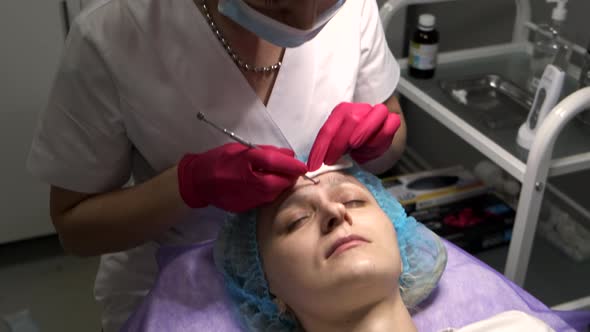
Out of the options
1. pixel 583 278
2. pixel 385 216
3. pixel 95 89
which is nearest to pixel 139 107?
pixel 95 89

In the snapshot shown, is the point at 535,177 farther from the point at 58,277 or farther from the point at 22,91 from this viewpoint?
the point at 58,277

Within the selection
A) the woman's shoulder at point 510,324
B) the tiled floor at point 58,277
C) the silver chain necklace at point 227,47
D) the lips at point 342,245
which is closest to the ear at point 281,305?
the lips at point 342,245

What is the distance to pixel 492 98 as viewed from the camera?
1.69m

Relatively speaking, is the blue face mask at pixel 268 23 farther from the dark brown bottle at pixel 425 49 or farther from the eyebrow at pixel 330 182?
the dark brown bottle at pixel 425 49

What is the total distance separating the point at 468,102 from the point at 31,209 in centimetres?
147

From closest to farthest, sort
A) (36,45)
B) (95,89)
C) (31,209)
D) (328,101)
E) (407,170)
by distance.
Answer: (95,89)
(328,101)
(36,45)
(31,209)
(407,170)

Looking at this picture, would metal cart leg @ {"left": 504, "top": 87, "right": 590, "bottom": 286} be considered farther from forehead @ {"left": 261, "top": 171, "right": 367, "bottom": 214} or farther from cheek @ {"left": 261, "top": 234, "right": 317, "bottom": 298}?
cheek @ {"left": 261, "top": 234, "right": 317, "bottom": 298}

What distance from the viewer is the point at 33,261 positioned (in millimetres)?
2305

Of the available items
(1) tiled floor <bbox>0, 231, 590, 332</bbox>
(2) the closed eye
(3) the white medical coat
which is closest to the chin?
(2) the closed eye

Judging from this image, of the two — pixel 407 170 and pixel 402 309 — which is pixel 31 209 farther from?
pixel 402 309

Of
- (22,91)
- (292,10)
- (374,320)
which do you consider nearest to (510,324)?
(374,320)

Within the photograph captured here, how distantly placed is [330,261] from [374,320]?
11cm

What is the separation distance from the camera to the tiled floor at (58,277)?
1704 mm

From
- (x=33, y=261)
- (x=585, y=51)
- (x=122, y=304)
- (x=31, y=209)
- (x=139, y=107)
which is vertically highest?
(x=139, y=107)
